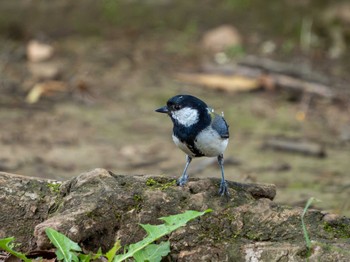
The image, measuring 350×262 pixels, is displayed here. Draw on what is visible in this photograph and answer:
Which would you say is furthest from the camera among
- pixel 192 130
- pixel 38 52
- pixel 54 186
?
pixel 38 52

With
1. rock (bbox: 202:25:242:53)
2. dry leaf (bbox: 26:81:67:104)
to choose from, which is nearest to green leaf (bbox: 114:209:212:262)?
dry leaf (bbox: 26:81:67:104)

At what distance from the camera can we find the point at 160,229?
13.1 ft

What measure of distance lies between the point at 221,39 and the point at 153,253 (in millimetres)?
9066

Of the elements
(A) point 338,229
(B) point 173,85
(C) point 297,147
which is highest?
(A) point 338,229

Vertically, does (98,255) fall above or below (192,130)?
below

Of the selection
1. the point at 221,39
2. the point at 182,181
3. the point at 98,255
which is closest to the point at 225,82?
the point at 221,39

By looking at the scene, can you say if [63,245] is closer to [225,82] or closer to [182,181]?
[182,181]

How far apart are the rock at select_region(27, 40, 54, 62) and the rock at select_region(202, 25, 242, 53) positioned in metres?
2.44

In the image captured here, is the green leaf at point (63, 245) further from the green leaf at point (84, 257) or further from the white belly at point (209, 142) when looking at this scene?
the white belly at point (209, 142)

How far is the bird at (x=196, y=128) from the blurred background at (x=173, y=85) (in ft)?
4.79

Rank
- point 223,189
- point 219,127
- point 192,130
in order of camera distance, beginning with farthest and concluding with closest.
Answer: point 219,127 → point 192,130 → point 223,189

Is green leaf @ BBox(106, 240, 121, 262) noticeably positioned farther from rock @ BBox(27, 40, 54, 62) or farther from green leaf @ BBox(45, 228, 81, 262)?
rock @ BBox(27, 40, 54, 62)

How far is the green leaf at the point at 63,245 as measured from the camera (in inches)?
154

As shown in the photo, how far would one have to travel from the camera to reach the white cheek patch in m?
4.93
